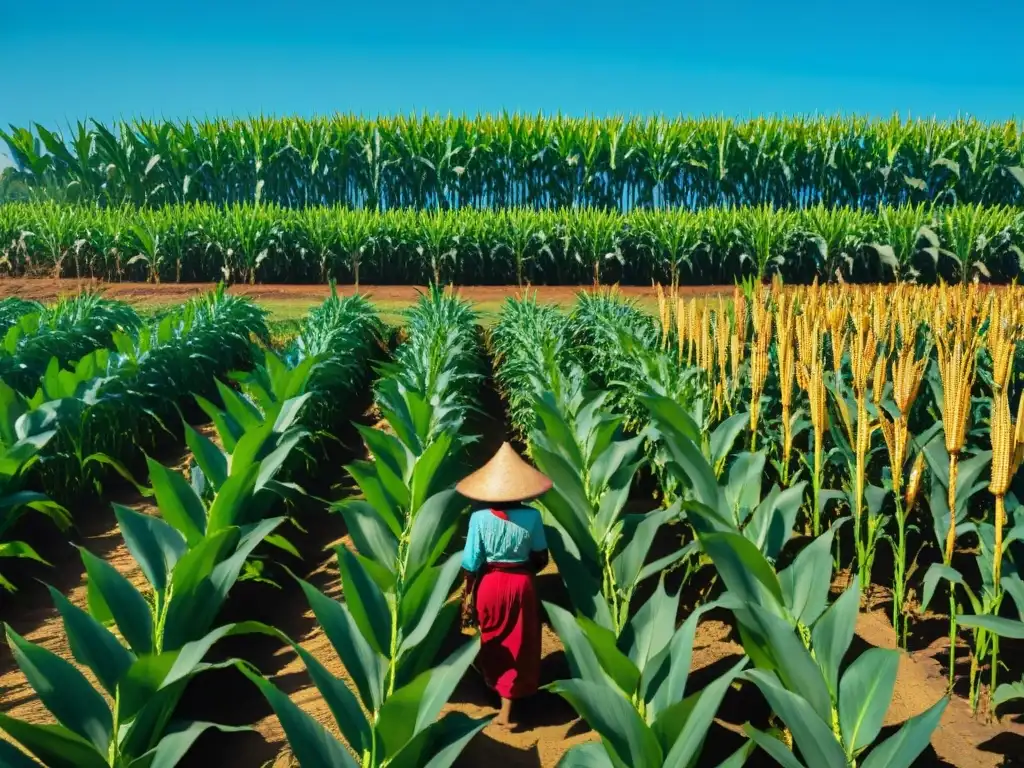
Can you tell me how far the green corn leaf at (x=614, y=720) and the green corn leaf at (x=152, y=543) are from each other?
1.62 metres

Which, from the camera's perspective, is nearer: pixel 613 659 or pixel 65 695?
pixel 65 695

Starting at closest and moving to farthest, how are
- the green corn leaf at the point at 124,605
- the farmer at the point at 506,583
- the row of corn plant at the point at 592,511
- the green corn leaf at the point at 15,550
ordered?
the green corn leaf at the point at 124,605, the farmer at the point at 506,583, the row of corn plant at the point at 592,511, the green corn leaf at the point at 15,550

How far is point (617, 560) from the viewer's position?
3.55 m

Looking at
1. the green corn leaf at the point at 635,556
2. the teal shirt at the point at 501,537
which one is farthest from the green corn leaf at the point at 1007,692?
the teal shirt at the point at 501,537

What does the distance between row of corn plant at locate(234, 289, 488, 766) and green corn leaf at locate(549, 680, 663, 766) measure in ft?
1.06

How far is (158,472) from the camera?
3670 mm

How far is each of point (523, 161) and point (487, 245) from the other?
6.53 metres

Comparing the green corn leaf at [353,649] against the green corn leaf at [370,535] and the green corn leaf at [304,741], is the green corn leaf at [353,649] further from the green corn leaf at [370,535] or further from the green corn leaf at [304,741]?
the green corn leaf at [370,535]

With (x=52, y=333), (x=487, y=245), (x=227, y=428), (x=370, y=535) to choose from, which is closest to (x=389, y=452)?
(x=370, y=535)

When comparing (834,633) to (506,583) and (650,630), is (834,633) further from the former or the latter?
(506,583)

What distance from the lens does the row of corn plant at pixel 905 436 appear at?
3221 mm

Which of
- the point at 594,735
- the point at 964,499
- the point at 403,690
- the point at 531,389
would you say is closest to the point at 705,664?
the point at 594,735

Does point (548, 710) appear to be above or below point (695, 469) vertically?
below

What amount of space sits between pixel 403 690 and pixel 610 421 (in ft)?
7.55
